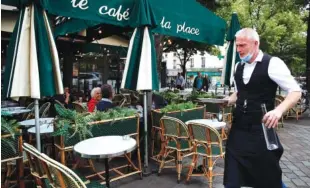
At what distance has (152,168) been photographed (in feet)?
15.9

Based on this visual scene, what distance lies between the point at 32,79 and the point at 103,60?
1280 cm

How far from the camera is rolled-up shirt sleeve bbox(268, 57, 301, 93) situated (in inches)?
98.9

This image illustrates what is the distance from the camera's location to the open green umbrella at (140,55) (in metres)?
4.36

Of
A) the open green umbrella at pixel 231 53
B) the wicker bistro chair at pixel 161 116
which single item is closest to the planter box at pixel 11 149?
the wicker bistro chair at pixel 161 116

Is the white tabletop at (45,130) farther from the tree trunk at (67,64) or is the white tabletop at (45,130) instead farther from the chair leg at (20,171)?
the tree trunk at (67,64)

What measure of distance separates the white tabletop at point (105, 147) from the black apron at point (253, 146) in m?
1.16

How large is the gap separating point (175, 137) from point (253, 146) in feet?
6.05

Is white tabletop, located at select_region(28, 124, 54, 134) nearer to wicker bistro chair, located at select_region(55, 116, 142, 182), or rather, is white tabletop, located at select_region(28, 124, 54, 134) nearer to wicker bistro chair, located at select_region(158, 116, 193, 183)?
wicker bistro chair, located at select_region(55, 116, 142, 182)

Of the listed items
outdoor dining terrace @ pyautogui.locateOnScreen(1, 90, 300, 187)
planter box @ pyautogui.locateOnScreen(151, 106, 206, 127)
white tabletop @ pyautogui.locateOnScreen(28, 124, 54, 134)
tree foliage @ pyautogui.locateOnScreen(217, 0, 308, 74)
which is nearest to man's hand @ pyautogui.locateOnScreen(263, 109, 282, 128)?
outdoor dining terrace @ pyautogui.locateOnScreen(1, 90, 300, 187)

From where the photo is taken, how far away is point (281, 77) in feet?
8.30

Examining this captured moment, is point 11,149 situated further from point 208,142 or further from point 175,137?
point 208,142

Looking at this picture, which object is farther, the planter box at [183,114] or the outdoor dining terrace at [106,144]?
the planter box at [183,114]

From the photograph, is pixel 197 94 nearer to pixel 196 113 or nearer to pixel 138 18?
pixel 196 113

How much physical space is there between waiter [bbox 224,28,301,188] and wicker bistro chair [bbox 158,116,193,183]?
148cm
